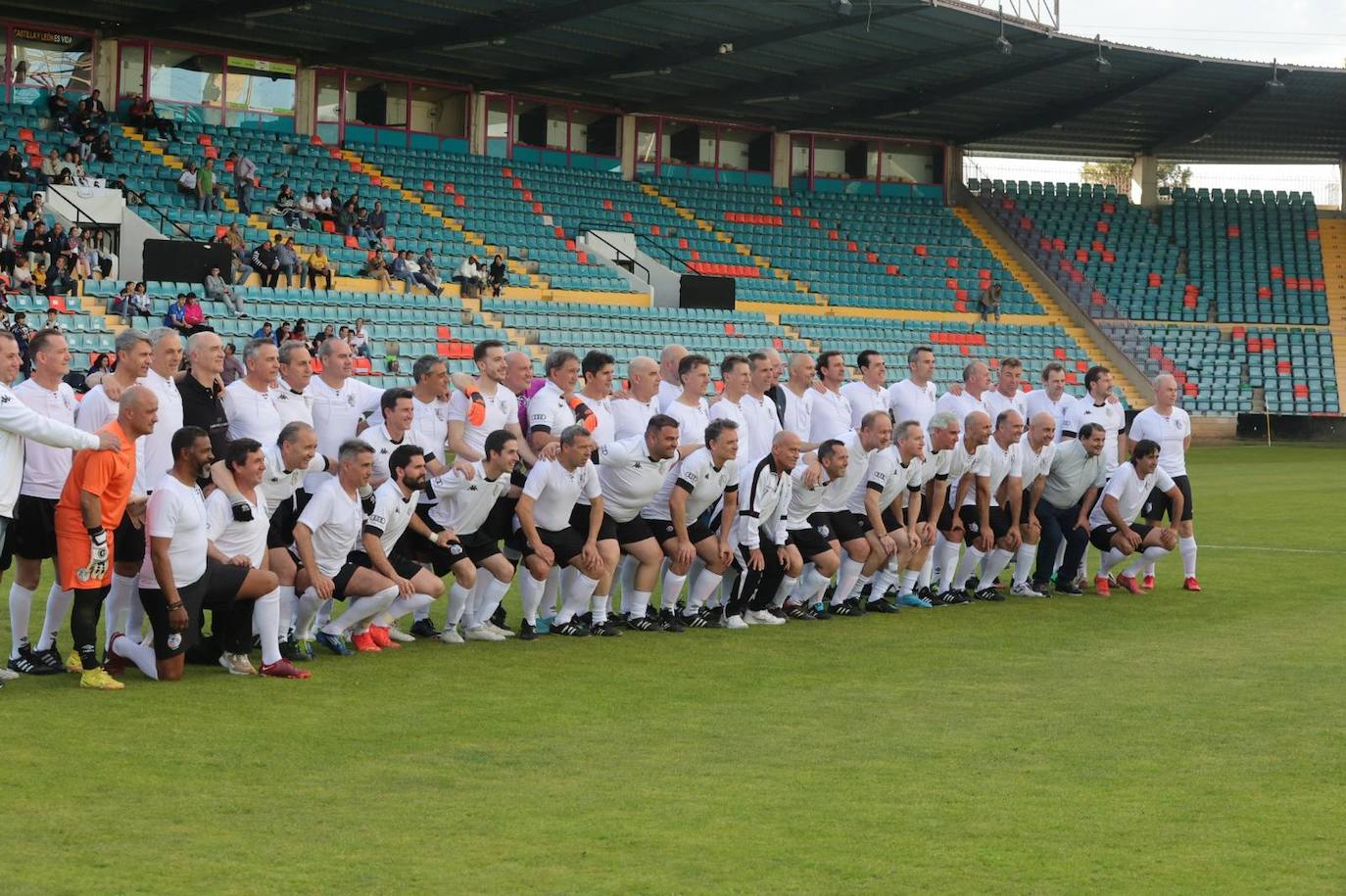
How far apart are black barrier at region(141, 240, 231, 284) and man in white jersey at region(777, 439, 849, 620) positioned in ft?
58.2

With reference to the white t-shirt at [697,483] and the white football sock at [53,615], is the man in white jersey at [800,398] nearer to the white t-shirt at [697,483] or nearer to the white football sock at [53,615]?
the white t-shirt at [697,483]

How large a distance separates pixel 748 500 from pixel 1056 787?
16.6 ft

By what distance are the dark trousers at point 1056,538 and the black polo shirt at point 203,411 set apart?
288 inches

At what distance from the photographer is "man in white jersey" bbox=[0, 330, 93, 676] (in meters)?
8.93

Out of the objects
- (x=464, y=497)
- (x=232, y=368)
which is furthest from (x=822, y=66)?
(x=464, y=497)

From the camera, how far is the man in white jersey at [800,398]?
41.4 feet

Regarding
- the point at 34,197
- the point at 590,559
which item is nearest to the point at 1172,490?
the point at 590,559

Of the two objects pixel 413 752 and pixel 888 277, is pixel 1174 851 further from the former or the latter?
pixel 888 277

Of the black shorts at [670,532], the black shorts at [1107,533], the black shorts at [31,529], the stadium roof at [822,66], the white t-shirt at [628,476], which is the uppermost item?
the stadium roof at [822,66]

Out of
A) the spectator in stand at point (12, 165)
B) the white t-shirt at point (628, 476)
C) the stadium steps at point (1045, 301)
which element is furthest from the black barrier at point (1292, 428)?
the white t-shirt at point (628, 476)

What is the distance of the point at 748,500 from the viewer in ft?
37.8

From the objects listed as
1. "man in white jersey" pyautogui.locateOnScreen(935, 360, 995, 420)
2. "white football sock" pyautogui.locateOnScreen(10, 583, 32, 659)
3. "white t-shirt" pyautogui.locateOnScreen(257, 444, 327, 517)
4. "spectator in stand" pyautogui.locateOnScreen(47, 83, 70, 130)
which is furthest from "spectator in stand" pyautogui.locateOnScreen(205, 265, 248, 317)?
"white football sock" pyautogui.locateOnScreen(10, 583, 32, 659)

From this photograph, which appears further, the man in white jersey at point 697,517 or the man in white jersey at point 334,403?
the man in white jersey at point 697,517

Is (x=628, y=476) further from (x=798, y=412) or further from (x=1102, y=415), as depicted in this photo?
(x=1102, y=415)
